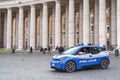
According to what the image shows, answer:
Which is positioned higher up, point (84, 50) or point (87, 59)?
point (84, 50)

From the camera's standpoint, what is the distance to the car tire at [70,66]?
52.4 ft

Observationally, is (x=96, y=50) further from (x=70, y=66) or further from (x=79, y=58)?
(x=70, y=66)

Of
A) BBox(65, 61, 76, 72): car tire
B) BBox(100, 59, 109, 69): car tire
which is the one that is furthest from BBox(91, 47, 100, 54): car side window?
BBox(65, 61, 76, 72): car tire

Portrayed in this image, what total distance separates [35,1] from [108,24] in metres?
18.2

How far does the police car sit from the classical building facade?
26.5 m

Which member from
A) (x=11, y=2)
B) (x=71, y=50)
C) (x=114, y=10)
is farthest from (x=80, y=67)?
(x=11, y=2)

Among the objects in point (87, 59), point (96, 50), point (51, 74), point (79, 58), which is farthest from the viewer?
point (96, 50)

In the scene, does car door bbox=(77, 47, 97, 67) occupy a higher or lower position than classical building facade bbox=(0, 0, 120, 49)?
lower

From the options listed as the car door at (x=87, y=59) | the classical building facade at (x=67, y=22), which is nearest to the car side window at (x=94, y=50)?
the car door at (x=87, y=59)

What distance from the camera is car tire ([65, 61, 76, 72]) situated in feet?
52.4

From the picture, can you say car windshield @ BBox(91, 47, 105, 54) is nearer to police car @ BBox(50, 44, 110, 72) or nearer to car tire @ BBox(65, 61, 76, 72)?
police car @ BBox(50, 44, 110, 72)

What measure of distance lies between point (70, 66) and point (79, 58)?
0.87 meters

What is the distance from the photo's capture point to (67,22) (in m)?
56.2

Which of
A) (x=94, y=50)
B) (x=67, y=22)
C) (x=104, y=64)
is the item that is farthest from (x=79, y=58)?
(x=67, y=22)
